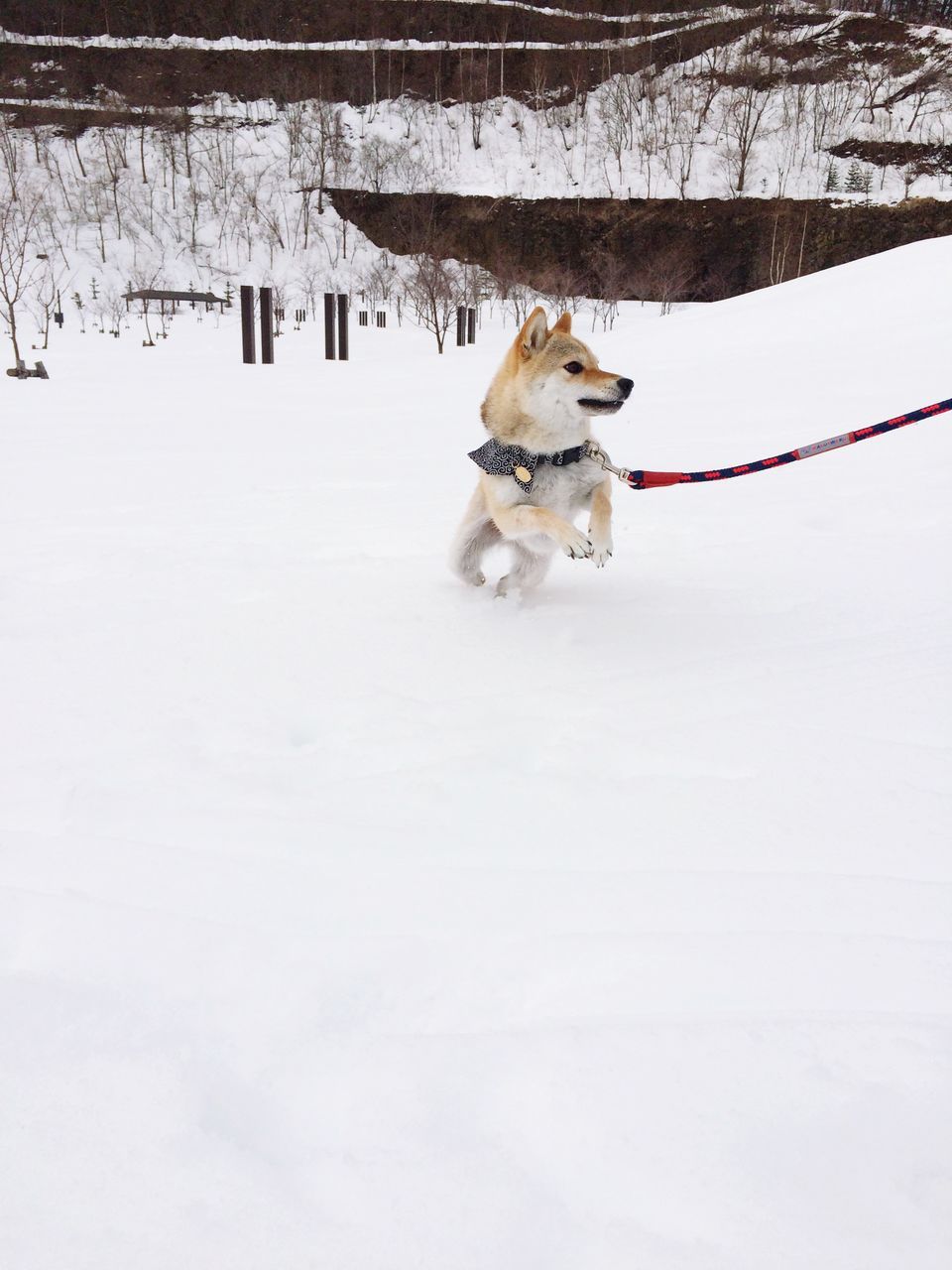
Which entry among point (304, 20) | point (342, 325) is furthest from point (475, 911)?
point (304, 20)

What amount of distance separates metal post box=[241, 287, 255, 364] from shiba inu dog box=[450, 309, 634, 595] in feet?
43.9

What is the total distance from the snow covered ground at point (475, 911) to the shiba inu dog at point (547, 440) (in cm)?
37

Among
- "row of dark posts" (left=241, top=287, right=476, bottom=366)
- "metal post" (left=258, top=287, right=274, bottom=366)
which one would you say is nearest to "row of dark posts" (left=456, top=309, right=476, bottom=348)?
"row of dark posts" (left=241, top=287, right=476, bottom=366)

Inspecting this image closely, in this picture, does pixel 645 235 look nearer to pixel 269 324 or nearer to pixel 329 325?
pixel 329 325

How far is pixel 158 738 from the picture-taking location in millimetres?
2088

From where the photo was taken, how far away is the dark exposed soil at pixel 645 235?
112 ft

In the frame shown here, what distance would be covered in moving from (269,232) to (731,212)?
903 inches

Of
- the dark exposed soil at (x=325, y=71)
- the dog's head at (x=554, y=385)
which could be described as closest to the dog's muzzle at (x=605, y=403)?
the dog's head at (x=554, y=385)

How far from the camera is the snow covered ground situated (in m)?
0.96

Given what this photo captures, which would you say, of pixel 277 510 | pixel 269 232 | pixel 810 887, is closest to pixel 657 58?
pixel 269 232

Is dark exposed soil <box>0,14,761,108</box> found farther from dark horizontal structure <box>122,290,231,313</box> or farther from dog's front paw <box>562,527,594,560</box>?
dog's front paw <box>562,527,594,560</box>

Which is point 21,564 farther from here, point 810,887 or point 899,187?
point 899,187

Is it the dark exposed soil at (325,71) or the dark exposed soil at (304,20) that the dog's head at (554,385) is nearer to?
the dark exposed soil at (325,71)

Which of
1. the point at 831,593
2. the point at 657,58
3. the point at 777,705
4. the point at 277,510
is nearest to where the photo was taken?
the point at 777,705
